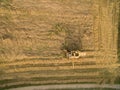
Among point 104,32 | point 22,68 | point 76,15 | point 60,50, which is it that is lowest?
point 22,68

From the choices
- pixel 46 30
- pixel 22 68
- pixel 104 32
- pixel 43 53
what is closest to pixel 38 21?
pixel 46 30

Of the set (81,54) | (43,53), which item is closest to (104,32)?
(81,54)

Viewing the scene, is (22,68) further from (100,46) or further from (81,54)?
(100,46)

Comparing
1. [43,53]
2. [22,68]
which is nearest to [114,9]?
[43,53]

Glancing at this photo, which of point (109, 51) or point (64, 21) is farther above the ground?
point (64, 21)

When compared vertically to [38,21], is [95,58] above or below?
below

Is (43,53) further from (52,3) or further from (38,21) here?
(52,3)

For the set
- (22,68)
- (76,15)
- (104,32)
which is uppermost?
(76,15)

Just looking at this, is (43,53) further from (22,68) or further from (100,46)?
(100,46)
